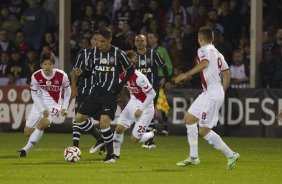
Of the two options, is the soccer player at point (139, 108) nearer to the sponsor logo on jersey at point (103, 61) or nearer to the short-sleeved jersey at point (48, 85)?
the short-sleeved jersey at point (48, 85)

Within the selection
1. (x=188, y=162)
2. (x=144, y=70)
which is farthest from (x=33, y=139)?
(x=144, y=70)

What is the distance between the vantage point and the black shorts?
13845mm

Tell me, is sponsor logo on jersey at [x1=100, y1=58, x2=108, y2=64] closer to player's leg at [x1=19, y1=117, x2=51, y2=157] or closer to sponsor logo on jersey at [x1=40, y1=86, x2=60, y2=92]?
player's leg at [x1=19, y1=117, x2=51, y2=157]

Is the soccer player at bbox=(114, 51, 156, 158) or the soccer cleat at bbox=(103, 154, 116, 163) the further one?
the soccer player at bbox=(114, 51, 156, 158)

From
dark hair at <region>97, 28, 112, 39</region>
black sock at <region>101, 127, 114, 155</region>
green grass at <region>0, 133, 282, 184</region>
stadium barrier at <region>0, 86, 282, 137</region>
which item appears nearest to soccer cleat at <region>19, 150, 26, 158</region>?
green grass at <region>0, 133, 282, 184</region>

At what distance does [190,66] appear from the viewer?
2231 centimetres

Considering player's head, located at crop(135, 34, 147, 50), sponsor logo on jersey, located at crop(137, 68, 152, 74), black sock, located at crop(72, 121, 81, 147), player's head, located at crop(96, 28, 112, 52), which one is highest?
player's head, located at crop(96, 28, 112, 52)

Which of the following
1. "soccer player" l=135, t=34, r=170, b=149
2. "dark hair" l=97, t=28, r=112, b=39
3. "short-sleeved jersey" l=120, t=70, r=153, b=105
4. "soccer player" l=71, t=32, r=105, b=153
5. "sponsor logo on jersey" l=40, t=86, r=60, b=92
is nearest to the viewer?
"dark hair" l=97, t=28, r=112, b=39

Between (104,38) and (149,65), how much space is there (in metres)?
4.18

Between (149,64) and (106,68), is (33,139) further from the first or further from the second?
(149,64)

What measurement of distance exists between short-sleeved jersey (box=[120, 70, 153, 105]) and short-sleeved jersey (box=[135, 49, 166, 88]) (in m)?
1.74

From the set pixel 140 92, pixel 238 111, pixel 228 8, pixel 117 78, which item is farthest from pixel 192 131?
pixel 228 8

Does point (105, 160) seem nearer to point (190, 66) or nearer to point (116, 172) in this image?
point (116, 172)

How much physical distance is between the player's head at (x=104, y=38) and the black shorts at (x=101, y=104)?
0.62m
